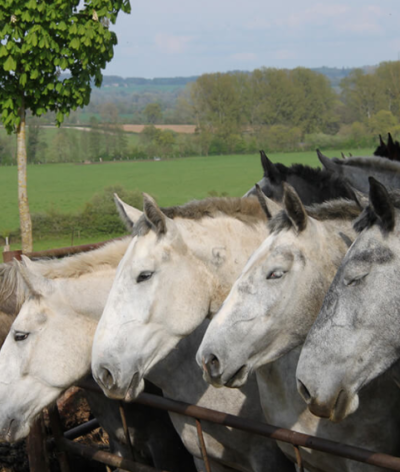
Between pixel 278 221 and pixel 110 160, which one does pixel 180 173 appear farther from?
pixel 278 221

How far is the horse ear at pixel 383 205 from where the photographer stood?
2.10 metres

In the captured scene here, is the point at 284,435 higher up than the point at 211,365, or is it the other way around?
the point at 211,365

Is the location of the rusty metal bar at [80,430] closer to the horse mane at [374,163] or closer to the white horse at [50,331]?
the white horse at [50,331]

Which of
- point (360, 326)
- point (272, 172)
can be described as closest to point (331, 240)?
point (360, 326)

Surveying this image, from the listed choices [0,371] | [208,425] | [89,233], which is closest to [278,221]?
[208,425]

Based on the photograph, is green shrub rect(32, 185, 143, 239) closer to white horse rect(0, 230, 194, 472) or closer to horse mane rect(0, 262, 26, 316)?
horse mane rect(0, 262, 26, 316)

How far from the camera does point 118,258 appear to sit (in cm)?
351

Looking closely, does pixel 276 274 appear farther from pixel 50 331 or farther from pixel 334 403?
pixel 50 331

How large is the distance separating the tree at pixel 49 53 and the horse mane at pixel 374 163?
5.21m

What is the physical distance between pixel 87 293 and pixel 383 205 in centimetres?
187

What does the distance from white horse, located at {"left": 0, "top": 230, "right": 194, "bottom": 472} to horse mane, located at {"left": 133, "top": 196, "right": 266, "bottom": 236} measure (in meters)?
0.56

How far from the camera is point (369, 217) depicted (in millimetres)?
2217

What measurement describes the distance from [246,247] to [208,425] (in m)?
1.03

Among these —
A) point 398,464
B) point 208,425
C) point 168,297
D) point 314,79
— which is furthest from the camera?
point 314,79
